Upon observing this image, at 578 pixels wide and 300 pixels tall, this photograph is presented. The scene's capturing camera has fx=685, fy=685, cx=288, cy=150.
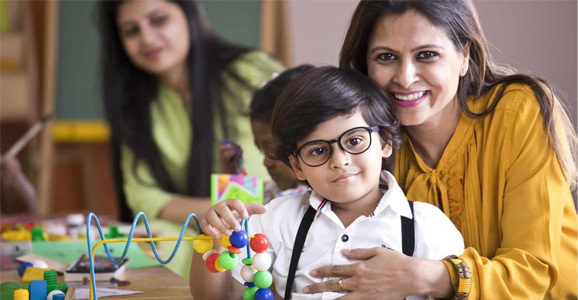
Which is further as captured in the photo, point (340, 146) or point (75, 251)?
Result: point (75, 251)

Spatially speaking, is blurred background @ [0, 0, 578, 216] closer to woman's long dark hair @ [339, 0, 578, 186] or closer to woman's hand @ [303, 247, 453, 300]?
woman's long dark hair @ [339, 0, 578, 186]

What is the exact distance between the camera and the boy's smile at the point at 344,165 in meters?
1.13

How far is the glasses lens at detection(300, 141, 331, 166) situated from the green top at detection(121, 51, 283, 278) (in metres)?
1.36

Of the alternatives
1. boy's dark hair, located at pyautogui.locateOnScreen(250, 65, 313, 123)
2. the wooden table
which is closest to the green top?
boy's dark hair, located at pyautogui.locateOnScreen(250, 65, 313, 123)

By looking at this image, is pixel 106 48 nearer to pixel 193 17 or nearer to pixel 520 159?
pixel 193 17

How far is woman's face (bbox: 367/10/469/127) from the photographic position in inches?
48.8

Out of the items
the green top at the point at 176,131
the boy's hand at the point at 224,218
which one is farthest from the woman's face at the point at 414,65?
the green top at the point at 176,131

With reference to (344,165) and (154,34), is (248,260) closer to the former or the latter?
(344,165)

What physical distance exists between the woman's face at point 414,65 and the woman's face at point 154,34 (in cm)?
169

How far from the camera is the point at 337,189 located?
44.9 inches

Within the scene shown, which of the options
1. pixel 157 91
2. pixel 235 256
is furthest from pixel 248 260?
pixel 157 91

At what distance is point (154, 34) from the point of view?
288 centimetres

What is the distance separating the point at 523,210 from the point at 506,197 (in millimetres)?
46

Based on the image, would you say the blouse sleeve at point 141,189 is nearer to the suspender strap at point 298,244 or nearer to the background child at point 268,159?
the background child at point 268,159
